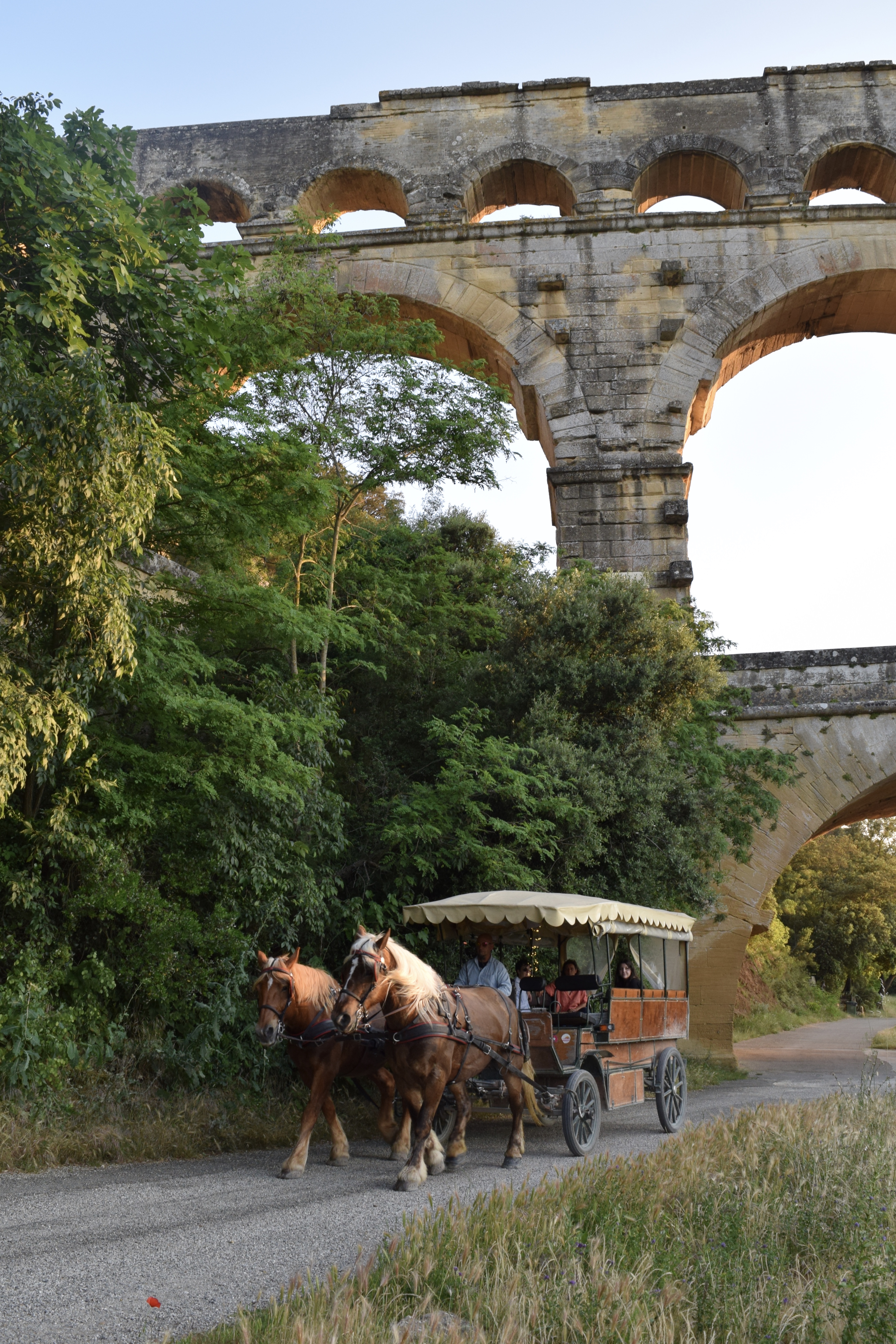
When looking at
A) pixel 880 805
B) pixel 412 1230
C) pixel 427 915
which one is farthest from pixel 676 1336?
pixel 880 805

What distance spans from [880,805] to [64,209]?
17.0 m

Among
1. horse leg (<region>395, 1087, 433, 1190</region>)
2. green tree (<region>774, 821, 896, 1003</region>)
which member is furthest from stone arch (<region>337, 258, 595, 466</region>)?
green tree (<region>774, 821, 896, 1003</region>)

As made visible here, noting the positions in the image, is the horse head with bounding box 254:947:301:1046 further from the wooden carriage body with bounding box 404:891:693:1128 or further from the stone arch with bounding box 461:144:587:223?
the stone arch with bounding box 461:144:587:223

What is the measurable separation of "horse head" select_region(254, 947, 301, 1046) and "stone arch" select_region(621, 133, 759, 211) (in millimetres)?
18186

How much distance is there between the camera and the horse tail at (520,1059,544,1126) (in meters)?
8.30

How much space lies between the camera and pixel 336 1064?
25.3 feet

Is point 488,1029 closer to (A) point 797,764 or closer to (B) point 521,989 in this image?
(B) point 521,989

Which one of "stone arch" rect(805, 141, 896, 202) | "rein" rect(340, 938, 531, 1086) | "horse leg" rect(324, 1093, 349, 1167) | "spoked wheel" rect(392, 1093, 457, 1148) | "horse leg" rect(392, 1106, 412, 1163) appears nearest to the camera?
"rein" rect(340, 938, 531, 1086)

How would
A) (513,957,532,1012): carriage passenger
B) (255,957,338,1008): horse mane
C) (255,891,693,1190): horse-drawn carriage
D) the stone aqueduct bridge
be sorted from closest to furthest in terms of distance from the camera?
(255,891,693,1190): horse-drawn carriage < (255,957,338,1008): horse mane < (513,957,532,1012): carriage passenger < the stone aqueduct bridge

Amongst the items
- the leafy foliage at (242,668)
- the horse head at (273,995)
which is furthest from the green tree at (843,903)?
the horse head at (273,995)

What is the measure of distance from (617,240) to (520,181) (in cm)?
307

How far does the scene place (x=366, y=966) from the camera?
669 centimetres

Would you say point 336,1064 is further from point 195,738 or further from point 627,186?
point 627,186

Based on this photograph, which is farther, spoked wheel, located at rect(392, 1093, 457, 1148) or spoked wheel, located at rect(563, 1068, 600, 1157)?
spoked wheel, located at rect(392, 1093, 457, 1148)
